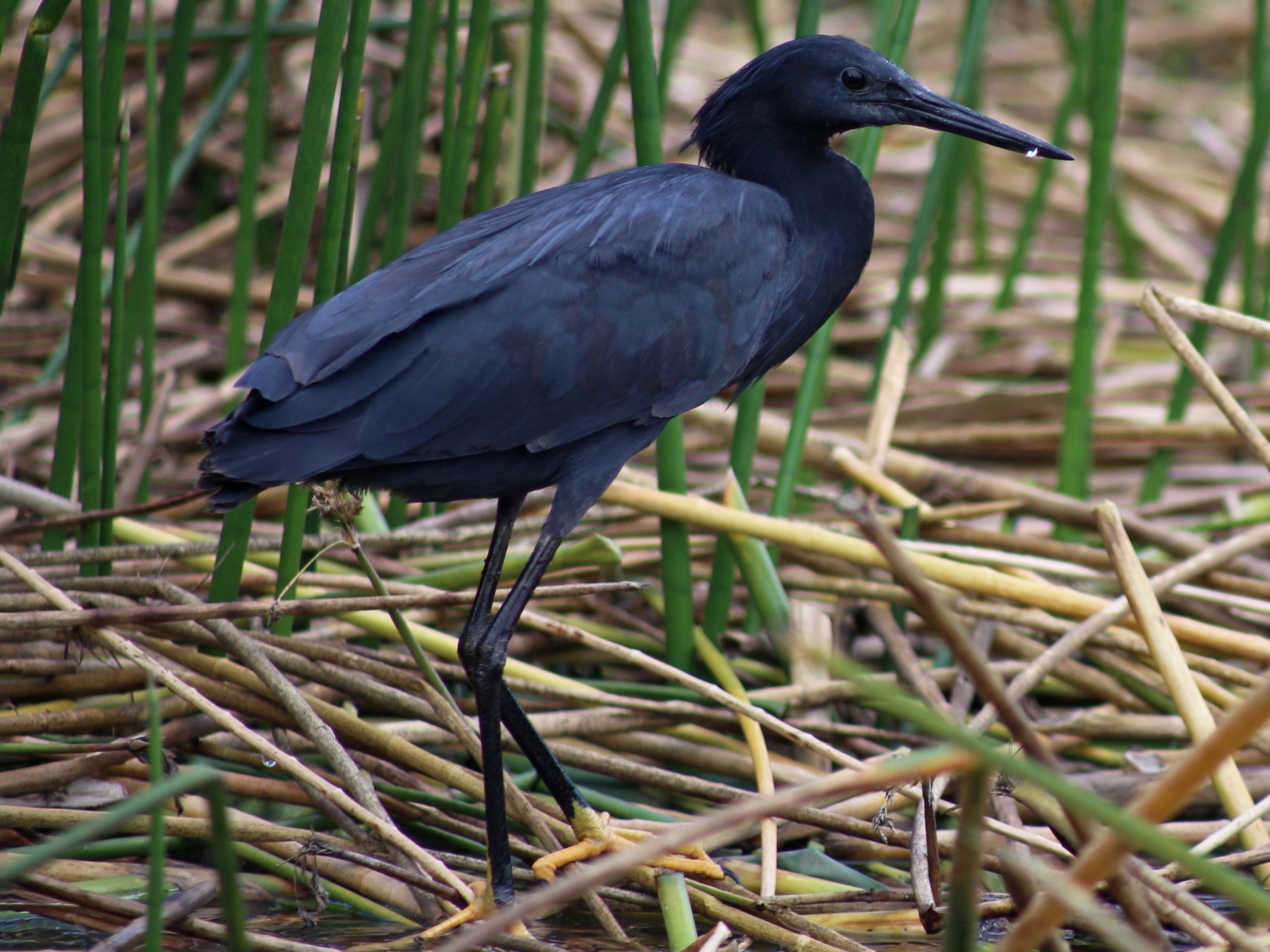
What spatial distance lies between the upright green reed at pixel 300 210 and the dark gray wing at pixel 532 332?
17 cm

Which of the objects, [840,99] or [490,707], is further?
[840,99]

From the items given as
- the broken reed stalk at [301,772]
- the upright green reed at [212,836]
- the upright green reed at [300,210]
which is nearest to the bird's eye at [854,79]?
the upright green reed at [300,210]

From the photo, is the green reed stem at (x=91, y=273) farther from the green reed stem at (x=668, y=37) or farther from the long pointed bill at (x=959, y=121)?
the long pointed bill at (x=959, y=121)

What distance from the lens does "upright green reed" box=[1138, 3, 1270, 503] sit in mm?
3188

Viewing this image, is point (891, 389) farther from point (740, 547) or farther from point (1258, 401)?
point (1258, 401)

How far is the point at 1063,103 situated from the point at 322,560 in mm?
2532

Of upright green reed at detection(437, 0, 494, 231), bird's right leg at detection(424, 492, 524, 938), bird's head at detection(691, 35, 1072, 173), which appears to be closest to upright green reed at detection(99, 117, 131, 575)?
upright green reed at detection(437, 0, 494, 231)

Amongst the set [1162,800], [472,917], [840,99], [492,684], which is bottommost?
[1162,800]

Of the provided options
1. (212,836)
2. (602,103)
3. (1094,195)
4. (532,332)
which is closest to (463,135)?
(602,103)

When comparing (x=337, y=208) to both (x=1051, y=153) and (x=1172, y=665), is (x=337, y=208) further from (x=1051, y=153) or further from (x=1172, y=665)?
(x=1172, y=665)

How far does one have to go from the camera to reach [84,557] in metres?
2.42

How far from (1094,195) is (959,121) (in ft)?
1.94

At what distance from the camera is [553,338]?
2.28 metres

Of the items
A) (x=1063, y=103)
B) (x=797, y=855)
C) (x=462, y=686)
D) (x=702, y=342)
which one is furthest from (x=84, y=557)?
(x=1063, y=103)
